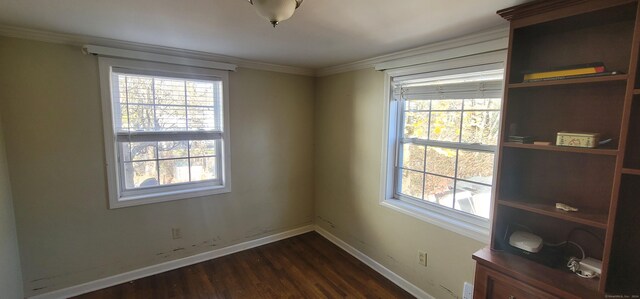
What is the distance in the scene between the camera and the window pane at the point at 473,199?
197cm

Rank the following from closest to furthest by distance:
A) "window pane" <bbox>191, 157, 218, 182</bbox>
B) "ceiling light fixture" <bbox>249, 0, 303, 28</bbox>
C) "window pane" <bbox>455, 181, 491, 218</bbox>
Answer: "ceiling light fixture" <bbox>249, 0, 303, 28</bbox>
"window pane" <bbox>455, 181, 491, 218</bbox>
"window pane" <bbox>191, 157, 218, 182</bbox>

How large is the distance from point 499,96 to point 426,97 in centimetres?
54

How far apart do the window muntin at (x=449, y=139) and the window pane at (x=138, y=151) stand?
90.3 inches

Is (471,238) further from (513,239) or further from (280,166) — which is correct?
(280,166)

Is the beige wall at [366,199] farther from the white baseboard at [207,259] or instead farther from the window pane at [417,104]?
the window pane at [417,104]

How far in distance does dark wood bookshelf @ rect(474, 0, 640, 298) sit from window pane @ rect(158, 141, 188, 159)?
260 centimetres

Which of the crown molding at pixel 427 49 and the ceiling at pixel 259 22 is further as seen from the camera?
the crown molding at pixel 427 49

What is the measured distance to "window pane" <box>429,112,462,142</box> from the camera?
212 centimetres

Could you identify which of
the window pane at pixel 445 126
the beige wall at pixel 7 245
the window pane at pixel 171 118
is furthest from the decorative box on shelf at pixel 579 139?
the beige wall at pixel 7 245

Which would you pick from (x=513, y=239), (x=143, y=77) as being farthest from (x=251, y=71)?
(x=513, y=239)

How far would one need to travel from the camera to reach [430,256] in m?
2.21

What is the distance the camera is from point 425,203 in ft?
7.85

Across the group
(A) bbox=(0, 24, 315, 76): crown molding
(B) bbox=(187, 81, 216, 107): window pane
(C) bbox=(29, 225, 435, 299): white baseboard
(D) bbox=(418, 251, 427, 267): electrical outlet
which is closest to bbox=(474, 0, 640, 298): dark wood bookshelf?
(D) bbox=(418, 251, 427, 267): electrical outlet

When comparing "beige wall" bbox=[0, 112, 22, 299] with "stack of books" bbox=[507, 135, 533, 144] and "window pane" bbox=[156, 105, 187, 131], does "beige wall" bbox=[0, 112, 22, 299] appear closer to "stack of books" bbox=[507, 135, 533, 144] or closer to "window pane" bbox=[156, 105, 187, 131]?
"window pane" bbox=[156, 105, 187, 131]
